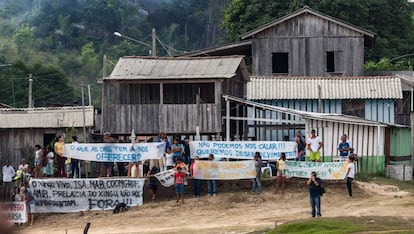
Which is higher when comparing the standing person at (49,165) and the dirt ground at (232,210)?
the standing person at (49,165)

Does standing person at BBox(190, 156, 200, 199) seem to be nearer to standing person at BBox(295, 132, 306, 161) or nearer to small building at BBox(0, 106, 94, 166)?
standing person at BBox(295, 132, 306, 161)

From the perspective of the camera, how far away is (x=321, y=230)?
61.1ft

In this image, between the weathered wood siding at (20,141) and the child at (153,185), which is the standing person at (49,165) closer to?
the child at (153,185)

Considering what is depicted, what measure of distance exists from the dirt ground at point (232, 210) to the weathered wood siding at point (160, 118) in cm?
284

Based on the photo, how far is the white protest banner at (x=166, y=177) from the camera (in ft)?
91.4

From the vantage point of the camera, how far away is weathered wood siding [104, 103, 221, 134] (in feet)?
99.9

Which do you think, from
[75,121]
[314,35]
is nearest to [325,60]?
[314,35]

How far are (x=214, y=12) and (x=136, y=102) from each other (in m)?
56.3

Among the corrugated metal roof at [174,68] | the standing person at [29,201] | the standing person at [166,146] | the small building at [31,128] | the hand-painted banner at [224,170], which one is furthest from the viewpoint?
the small building at [31,128]

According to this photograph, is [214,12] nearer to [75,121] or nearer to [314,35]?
[314,35]

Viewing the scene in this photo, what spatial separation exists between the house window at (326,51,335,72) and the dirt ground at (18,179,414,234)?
55.5 ft

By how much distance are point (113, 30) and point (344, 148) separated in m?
54.7

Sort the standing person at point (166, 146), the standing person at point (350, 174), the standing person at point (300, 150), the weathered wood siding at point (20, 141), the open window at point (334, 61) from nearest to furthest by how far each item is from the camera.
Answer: the standing person at point (350, 174)
the standing person at point (300, 150)
the standing person at point (166, 146)
the weathered wood siding at point (20, 141)
the open window at point (334, 61)

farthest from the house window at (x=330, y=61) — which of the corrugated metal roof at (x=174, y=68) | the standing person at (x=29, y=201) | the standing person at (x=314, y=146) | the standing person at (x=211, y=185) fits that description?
the standing person at (x=29, y=201)
